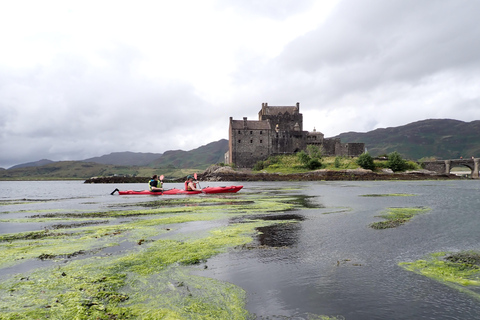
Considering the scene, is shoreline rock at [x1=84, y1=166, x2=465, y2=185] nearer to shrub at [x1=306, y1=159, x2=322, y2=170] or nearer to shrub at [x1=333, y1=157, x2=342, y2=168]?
shrub at [x1=306, y1=159, x2=322, y2=170]

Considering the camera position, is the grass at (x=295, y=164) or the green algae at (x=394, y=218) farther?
the grass at (x=295, y=164)

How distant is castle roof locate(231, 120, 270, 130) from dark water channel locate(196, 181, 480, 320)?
7589 centimetres

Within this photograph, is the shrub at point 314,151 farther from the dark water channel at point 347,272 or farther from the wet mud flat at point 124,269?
the wet mud flat at point 124,269

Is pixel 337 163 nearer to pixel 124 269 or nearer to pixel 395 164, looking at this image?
pixel 395 164

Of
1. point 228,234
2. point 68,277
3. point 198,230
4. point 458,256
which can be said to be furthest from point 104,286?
point 458,256

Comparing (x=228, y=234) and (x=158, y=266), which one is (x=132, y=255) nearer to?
(x=158, y=266)

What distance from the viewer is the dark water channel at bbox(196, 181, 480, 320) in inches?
231

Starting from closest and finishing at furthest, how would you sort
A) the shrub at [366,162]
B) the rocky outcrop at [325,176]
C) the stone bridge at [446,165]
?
the rocky outcrop at [325,176], the shrub at [366,162], the stone bridge at [446,165]

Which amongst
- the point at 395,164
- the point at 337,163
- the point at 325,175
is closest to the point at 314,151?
the point at 337,163

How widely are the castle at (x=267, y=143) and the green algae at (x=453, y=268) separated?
79.8 meters

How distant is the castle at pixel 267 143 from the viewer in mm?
88812

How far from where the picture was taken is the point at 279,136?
90688 mm

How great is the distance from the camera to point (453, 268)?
8094 mm

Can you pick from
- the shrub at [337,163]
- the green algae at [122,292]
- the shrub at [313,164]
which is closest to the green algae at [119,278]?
the green algae at [122,292]
